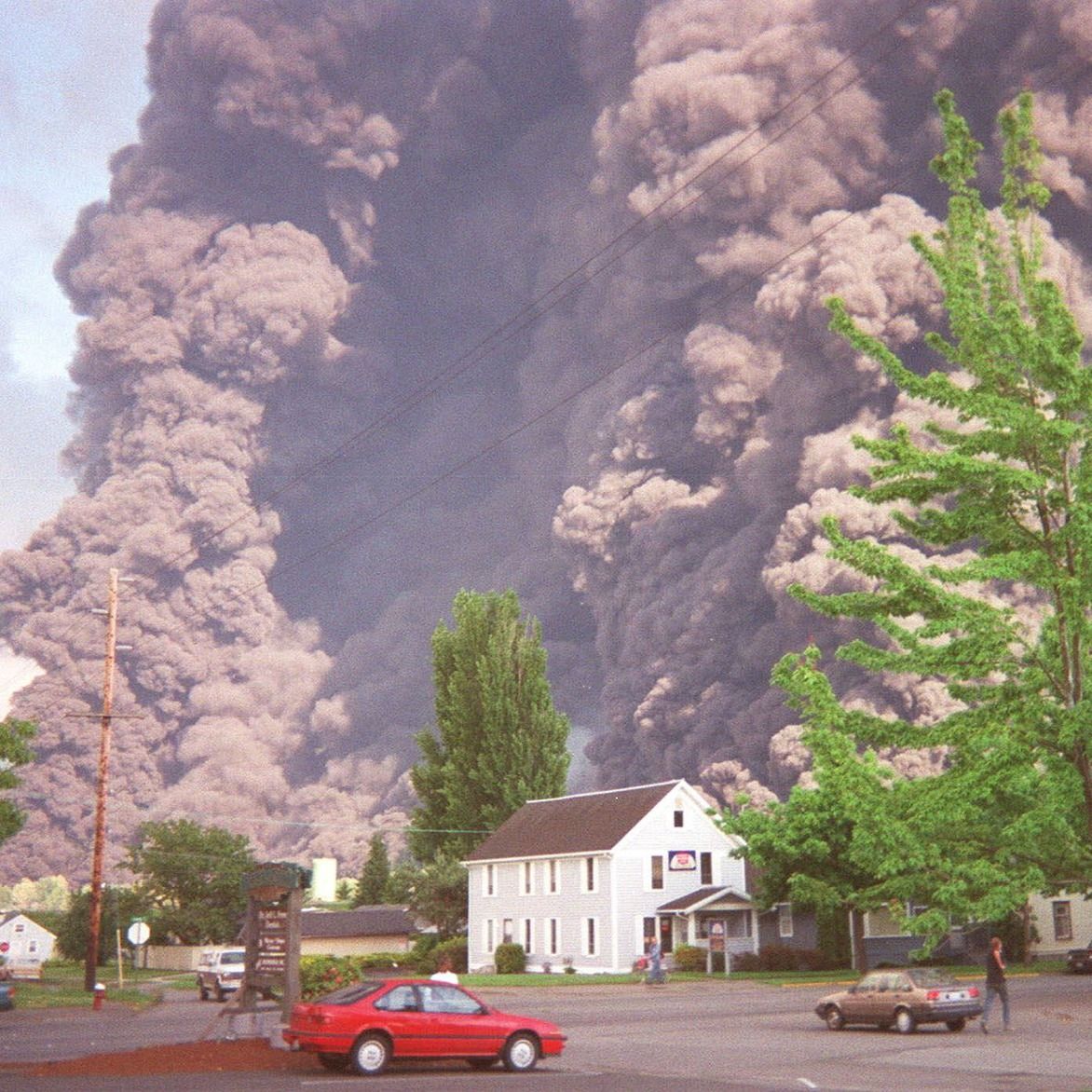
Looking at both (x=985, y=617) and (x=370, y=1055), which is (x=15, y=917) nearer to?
(x=370, y=1055)

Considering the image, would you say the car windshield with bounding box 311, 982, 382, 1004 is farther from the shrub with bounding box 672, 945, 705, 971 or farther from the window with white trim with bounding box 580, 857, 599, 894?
the window with white trim with bounding box 580, 857, 599, 894

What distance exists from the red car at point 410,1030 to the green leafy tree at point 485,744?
182ft

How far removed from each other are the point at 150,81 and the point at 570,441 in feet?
282

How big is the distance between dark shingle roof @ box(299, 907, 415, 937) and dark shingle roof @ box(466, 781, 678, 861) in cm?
2253

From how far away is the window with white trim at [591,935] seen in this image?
209 feet

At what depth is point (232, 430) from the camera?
177625mm

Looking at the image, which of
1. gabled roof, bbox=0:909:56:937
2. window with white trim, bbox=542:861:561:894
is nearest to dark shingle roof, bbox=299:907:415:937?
window with white trim, bbox=542:861:561:894

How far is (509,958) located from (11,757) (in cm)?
3329

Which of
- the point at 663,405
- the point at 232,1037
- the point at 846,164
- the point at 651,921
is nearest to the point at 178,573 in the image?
the point at 663,405

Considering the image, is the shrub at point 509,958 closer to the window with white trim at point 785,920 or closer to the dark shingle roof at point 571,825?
the dark shingle roof at point 571,825

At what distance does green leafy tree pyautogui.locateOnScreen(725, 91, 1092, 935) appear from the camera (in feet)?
51.7

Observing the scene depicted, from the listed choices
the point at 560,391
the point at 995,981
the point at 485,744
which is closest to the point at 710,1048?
the point at 995,981

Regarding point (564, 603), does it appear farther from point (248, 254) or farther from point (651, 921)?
point (651, 921)

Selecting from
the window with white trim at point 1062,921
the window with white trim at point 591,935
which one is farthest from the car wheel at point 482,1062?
the window with white trim at point 1062,921
